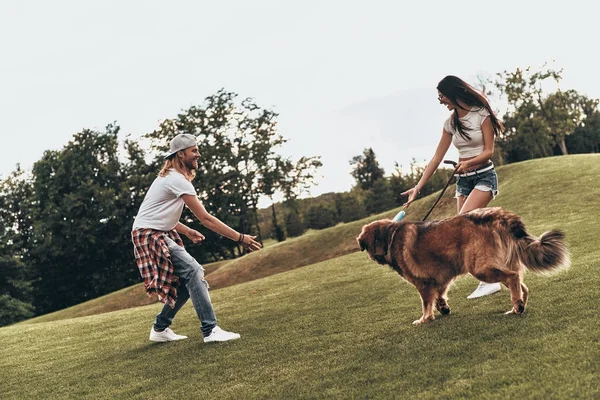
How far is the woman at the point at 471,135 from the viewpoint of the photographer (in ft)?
21.9

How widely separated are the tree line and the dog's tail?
1748 inches

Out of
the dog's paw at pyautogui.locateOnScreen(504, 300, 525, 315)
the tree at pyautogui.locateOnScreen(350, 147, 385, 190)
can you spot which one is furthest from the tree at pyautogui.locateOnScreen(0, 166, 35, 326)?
the tree at pyautogui.locateOnScreen(350, 147, 385, 190)

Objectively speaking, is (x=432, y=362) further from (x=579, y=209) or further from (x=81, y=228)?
(x=81, y=228)

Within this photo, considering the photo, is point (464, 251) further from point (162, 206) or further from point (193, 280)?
point (162, 206)

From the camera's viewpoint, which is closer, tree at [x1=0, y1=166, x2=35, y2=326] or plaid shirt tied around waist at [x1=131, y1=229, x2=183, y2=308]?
plaid shirt tied around waist at [x1=131, y1=229, x2=183, y2=308]

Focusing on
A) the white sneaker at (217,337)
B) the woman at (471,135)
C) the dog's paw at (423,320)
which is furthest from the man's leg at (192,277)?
the woman at (471,135)

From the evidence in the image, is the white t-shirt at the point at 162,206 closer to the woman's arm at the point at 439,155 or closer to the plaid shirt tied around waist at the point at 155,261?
the plaid shirt tied around waist at the point at 155,261

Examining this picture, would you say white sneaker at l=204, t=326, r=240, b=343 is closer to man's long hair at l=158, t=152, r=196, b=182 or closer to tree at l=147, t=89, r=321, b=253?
man's long hair at l=158, t=152, r=196, b=182

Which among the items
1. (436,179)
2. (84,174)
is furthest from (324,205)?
(84,174)

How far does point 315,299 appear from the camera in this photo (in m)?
10.0

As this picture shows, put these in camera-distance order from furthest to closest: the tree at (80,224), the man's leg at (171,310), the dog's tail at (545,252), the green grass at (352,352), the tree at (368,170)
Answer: the tree at (368,170) → the tree at (80,224) → the man's leg at (171,310) → the dog's tail at (545,252) → the green grass at (352,352)

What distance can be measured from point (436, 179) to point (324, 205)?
1934 centimetres

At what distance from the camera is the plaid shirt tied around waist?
6.93 metres

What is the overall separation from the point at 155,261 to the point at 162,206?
2.28 feet
